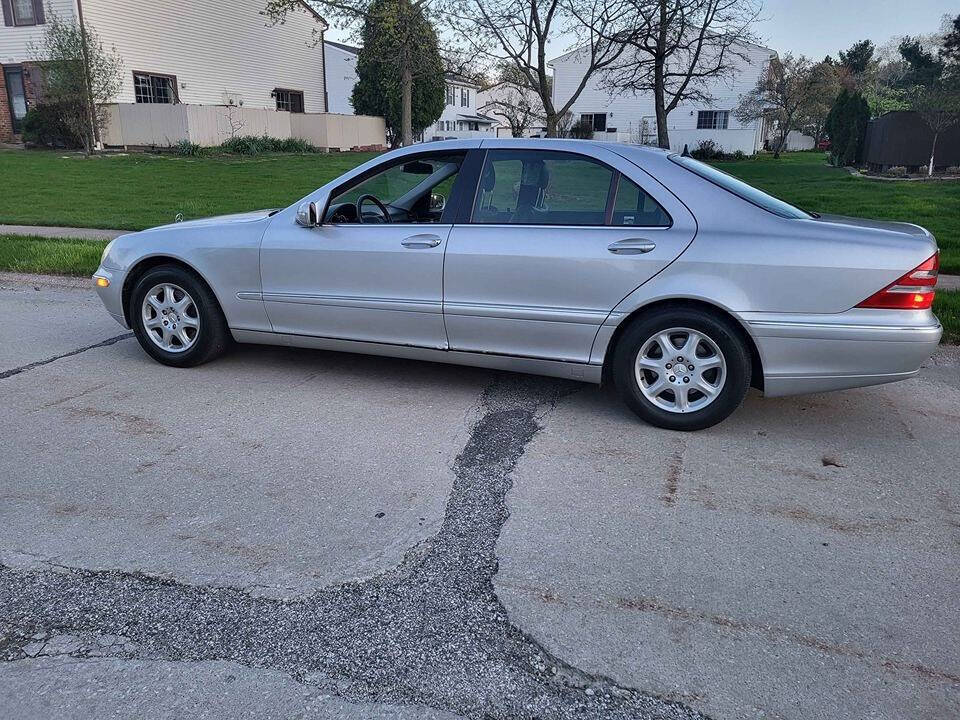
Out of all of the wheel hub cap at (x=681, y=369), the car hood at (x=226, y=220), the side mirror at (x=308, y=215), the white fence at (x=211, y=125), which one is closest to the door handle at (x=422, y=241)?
the side mirror at (x=308, y=215)

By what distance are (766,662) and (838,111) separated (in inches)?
1311

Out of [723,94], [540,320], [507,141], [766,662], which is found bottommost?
[766,662]

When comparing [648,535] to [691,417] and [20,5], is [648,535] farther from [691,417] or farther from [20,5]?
[20,5]

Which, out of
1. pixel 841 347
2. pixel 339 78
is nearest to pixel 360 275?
pixel 841 347

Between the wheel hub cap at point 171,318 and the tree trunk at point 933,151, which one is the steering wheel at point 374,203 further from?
the tree trunk at point 933,151

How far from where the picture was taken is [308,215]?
517 cm

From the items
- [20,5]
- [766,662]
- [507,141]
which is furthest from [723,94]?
[766,662]

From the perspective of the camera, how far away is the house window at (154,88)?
3170cm

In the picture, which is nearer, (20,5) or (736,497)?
(736,497)

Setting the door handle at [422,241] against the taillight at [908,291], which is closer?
the taillight at [908,291]

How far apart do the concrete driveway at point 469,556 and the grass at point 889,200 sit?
525cm

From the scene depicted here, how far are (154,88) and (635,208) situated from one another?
3287 cm

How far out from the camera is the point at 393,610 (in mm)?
2852

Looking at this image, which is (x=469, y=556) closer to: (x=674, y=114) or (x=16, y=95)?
(x=16, y=95)
